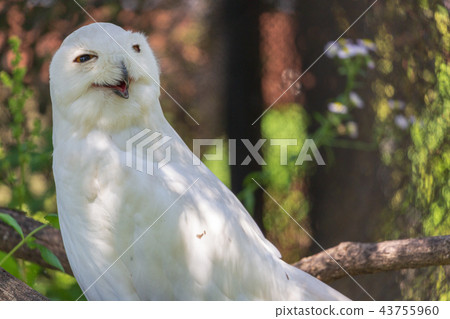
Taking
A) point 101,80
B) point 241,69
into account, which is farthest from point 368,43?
point 101,80

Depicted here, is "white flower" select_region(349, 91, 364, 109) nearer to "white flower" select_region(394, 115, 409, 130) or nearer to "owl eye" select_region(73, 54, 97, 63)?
"white flower" select_region(394, 115, 409, 130)

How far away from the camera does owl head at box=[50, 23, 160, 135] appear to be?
112 cm

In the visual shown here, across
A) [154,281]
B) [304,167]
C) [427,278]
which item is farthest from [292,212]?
[154,281]

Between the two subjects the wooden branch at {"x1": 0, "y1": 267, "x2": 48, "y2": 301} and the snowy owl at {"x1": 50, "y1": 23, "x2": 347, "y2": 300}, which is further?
the snowy owl at {"x1": 50, "y1": 23, "x2": 347, "y2": 300}

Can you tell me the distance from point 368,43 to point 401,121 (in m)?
0.31

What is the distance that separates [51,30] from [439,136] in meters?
1.46

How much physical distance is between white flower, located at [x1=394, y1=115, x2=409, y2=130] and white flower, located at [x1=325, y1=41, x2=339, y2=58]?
1.06 ft

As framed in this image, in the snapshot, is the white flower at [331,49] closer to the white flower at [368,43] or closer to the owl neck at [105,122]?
the white flower at [368,43]

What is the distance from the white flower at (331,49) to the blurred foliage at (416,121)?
6.1 inches

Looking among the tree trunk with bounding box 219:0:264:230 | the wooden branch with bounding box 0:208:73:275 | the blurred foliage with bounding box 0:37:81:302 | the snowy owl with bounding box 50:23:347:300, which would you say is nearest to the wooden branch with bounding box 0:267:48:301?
the snowy owl with bounding box 50:23:347:300

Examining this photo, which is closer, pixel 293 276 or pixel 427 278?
pixel 293 276
